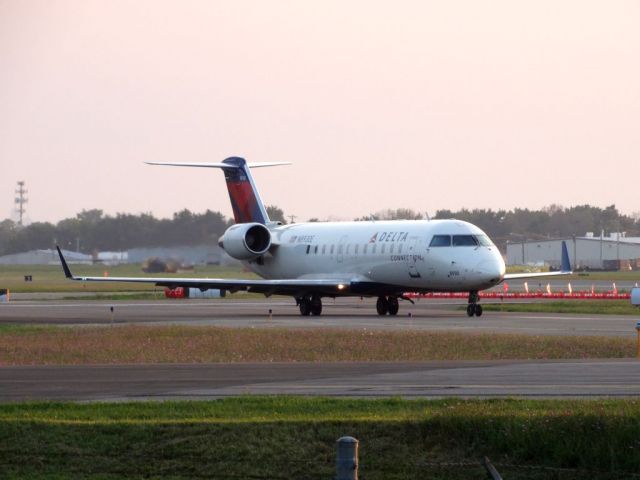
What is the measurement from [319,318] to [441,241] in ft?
17.0

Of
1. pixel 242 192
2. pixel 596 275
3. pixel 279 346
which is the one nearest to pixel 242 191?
pixel 242 192

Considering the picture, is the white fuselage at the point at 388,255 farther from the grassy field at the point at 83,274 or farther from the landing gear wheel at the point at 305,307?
the grassy field at the point at 83,274

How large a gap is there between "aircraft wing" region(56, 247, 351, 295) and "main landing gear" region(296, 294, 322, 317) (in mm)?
286

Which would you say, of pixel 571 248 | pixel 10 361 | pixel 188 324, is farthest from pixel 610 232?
pixel 10 361

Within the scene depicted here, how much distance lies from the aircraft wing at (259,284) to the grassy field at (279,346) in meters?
11.1

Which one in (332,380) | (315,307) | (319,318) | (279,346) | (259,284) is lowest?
(332,380)

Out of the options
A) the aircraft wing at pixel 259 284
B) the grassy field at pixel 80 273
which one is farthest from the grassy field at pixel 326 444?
the grassy field at pixel 80 273

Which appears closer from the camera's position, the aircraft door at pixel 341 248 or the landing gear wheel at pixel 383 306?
the landing gear wheel at pixel 383 306

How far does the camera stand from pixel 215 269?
3292 inches

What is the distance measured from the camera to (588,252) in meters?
147

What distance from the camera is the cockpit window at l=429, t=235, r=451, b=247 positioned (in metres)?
47.3

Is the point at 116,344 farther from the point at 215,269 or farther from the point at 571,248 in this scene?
the point at 571,248

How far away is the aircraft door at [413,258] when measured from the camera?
47812mm

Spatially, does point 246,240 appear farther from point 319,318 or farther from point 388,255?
point 319,318
